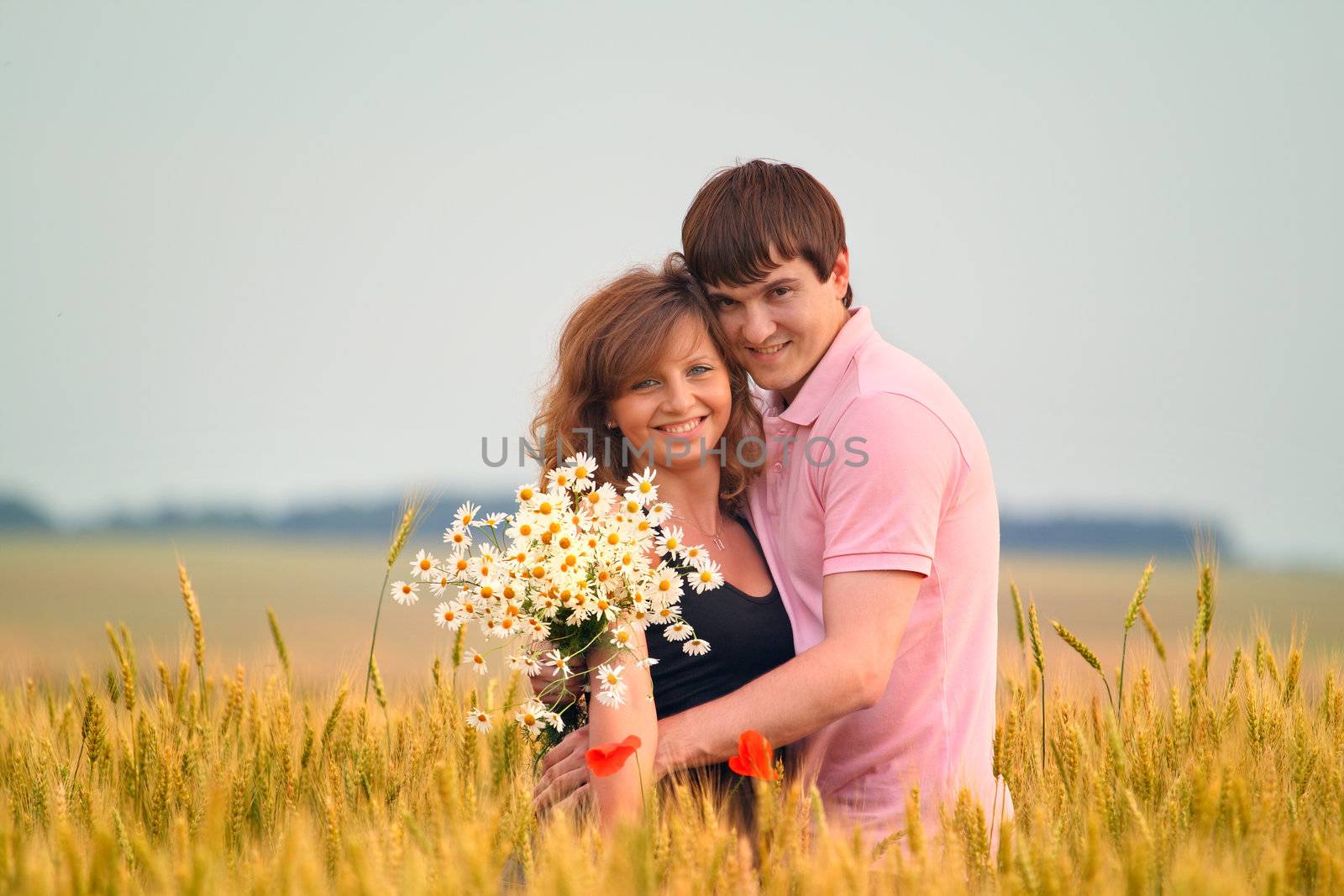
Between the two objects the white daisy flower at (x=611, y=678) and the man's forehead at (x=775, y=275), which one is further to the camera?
the man's forehead at (x=775, y=275)

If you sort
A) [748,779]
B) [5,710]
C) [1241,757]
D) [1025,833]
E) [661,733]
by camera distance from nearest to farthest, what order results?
[661,733] → [748,779] → [1025,833] → [1241,757] → [5,710]

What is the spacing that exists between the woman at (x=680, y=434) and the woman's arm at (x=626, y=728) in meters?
0.33

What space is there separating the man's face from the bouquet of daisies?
74 cm

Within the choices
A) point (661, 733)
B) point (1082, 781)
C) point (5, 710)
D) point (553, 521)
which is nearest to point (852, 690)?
point (661, 733)

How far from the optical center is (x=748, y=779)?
335cm

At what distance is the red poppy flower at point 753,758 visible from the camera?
2566mm

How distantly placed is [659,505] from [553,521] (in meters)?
0.30

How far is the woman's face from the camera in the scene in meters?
3.46

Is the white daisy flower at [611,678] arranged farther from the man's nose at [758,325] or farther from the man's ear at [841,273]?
the man's ear at [841,273]

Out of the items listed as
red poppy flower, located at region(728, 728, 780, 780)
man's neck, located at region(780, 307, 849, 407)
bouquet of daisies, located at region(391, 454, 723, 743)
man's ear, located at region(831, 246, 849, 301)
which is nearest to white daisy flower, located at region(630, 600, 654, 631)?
bouquet of daisies, located at region(391, 454, 723, 743)

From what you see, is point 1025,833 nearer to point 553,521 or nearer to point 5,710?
point 553,521

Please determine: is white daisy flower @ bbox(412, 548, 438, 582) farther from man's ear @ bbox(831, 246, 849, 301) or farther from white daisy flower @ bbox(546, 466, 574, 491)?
man's ear @ bbox(831, 246, 849, 301)

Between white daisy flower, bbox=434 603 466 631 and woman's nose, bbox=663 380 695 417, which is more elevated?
woman's nose, bbox=663 380 695 417

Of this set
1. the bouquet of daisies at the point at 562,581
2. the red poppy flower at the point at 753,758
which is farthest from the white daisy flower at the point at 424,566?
the red poppy flower at the point at 753,758
